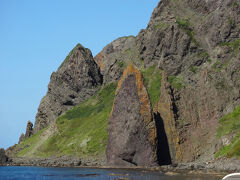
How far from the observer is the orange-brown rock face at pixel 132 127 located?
254ft

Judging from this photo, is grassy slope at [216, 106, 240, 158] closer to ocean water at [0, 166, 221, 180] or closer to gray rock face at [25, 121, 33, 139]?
ocean water at [0, 166, 221, 180]

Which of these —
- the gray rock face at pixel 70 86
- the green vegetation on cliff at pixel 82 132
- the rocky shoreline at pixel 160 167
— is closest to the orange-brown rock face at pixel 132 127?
the rocky shoreline at pixel 160 167

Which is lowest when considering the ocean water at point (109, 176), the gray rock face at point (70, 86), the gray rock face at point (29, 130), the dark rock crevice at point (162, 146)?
the ocean water at point (109, 176)

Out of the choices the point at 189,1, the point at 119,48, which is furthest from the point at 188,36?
the point at 119,48

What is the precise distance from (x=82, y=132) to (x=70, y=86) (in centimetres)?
4028

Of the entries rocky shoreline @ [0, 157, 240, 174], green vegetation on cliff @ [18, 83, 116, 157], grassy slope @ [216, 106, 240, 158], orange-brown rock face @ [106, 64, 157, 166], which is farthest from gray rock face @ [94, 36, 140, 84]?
grassy slope @ [216, 106, 240, 158]

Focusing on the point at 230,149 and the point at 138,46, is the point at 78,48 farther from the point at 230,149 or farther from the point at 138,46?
the point at 230,149

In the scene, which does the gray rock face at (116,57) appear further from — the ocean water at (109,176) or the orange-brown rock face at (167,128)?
the ocean water at (109,176)

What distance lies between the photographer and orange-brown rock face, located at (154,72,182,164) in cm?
8300

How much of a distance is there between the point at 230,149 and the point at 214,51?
160ft

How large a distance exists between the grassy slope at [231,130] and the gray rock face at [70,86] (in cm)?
7812

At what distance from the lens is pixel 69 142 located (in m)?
116

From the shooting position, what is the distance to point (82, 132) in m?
118

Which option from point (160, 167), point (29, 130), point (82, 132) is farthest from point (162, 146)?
point (29, 130)
